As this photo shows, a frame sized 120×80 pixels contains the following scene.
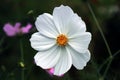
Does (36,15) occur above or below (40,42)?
below

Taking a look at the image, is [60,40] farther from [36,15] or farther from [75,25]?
[36,15]

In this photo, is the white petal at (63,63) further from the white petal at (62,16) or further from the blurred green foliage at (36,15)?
the blurred green foliage at (36,15)

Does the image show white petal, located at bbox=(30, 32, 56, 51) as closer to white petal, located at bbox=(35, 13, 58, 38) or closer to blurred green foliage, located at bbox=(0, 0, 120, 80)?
white petal, located at bbox=(35, 13, 58, 38)

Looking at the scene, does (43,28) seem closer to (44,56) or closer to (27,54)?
(44,56)

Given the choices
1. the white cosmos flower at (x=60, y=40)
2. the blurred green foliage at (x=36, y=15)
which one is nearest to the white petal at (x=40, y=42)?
the white cosmos flower at (x=60, y=40)

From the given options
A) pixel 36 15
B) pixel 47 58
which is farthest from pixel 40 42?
pixel 36 15

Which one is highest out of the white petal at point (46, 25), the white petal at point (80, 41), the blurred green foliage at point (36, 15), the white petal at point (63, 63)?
the white petal at point (46, 25)

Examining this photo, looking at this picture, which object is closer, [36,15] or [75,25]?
[75,25]
